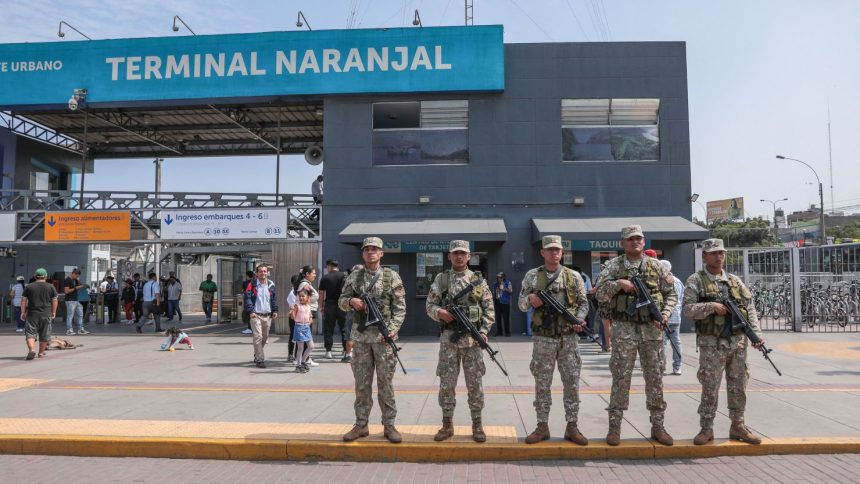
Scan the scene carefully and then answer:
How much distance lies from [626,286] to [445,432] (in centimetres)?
224

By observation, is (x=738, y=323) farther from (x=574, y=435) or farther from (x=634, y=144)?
(x=634, y=144)

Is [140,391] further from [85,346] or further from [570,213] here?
[570,213]

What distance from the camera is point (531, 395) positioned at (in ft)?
26.7

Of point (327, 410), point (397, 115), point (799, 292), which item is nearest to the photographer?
point (327, 410)

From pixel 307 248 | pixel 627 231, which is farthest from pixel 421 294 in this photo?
pixel 627 231

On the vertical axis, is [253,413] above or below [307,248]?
below

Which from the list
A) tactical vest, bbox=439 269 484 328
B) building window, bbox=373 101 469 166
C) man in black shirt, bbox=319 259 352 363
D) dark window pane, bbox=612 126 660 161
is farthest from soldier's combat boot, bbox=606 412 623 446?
dark window pane, bbox=612 126 660 161

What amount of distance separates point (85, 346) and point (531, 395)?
437 inches

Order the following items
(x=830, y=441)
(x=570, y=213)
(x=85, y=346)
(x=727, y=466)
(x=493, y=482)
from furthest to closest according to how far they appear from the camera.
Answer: (x=570, y=213) < (x=85, y=346) < (x=830, y=441) < (x=727, y=466) < (x=493, y=482)

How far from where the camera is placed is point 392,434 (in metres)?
5.81

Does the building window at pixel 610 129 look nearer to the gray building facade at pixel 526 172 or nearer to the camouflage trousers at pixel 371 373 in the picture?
the gray building facade at pixel 526 172

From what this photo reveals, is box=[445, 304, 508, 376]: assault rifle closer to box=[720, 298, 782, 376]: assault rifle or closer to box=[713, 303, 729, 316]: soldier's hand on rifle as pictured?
box=[713, 303, 729, 316]: soldier's hand on rifle

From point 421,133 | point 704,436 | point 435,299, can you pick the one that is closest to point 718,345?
point 704,436

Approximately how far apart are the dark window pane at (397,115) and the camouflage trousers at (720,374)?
38.9ft
